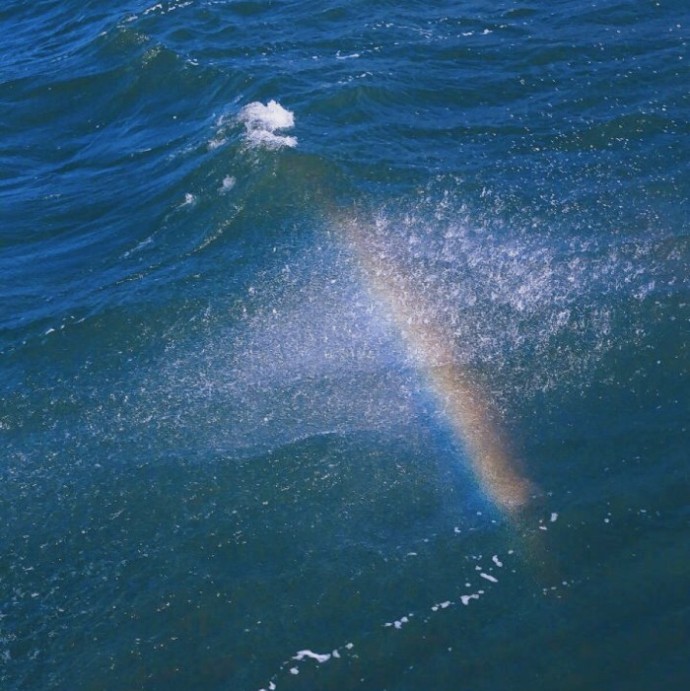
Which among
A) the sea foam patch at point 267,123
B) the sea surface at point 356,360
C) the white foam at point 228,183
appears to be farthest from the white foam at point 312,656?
the sea foam patch at point 267,123

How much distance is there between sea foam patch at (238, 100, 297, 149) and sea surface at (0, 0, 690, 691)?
109 millimetres

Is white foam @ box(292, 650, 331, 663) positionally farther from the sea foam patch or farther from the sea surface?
the sea foam patch

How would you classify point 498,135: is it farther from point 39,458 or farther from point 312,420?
point 39,458

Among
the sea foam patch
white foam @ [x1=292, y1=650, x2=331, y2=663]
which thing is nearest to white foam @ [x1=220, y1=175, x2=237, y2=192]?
the sea foam patch

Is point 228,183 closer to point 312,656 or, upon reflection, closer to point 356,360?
point 356,360

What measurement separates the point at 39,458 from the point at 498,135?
9.53m

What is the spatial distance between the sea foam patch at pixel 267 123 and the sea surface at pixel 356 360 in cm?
11

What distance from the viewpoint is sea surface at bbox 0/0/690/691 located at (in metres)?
9.89

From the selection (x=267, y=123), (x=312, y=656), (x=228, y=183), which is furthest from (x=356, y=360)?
(x=267, y=123)

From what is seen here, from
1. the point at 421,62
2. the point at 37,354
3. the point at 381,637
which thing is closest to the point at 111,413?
the point at 37,354

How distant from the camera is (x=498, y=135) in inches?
672

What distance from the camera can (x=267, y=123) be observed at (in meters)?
17.7

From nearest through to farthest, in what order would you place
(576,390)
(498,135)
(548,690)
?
(548,690), (576,390), (498,135)

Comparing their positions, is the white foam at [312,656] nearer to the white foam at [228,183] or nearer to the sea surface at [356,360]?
the sea surface at [356,360]
